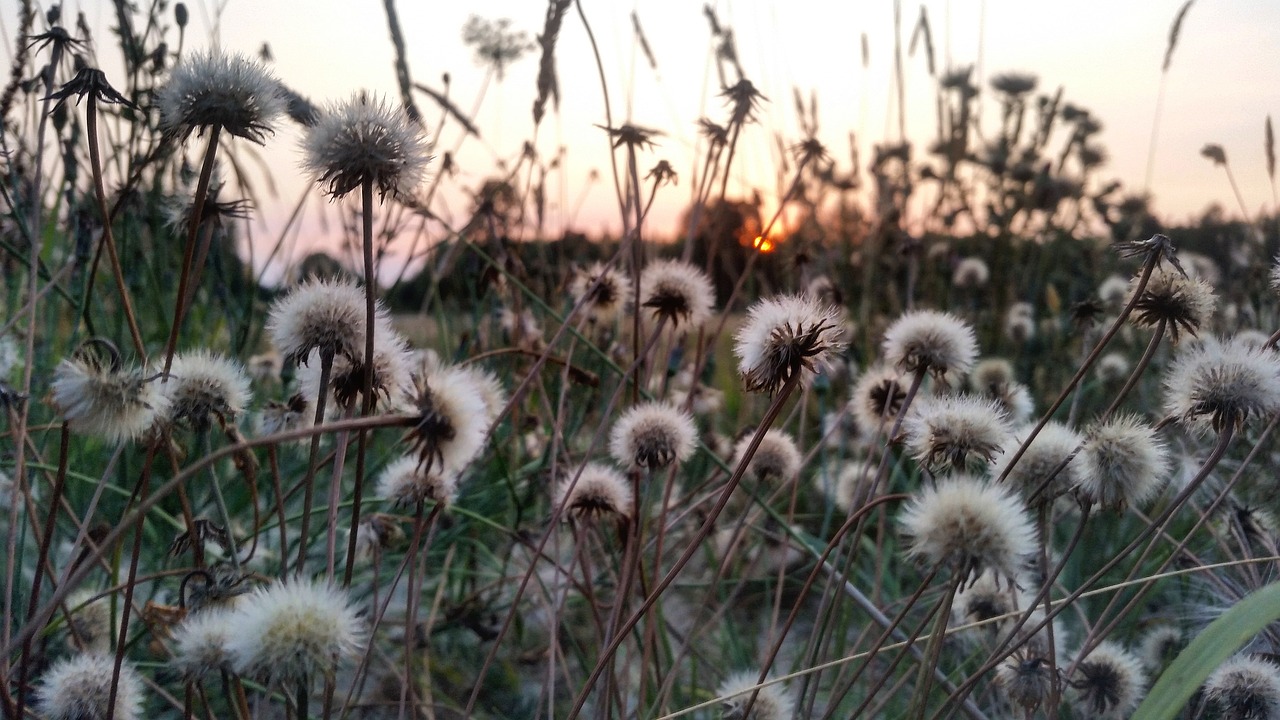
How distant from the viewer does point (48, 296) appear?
2420mm

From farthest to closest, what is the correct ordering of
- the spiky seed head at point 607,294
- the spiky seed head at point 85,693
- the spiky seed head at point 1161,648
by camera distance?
the spiky seed head at point 607,294 → the spiky seed head at point 1161,648 → the spiky seed head at point 85,693

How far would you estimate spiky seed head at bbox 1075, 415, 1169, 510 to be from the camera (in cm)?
121

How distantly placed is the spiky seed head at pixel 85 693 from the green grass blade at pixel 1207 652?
3.23 feet

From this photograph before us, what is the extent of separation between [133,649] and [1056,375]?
11.1 ft

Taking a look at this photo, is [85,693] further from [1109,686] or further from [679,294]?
[1109,686]

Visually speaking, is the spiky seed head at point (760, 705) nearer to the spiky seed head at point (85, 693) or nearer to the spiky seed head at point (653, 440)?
the spiky seed head at point (653, 440)

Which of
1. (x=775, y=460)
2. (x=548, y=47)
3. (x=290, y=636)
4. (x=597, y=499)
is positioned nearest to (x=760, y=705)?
(x=597, y=499)

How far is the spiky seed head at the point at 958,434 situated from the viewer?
1.21m

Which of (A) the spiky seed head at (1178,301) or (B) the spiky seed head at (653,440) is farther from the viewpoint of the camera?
(B) the spiky seed head at (653,440)

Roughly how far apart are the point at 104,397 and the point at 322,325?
0.70ft

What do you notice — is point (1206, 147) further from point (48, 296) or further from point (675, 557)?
point (48, 296)

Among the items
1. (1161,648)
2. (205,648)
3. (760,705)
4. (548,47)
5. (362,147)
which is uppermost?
(548,47)

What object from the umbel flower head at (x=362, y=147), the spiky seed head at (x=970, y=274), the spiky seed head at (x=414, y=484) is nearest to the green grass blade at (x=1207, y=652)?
the spiky seed head at (x=414, y=484)

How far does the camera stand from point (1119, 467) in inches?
47.6
